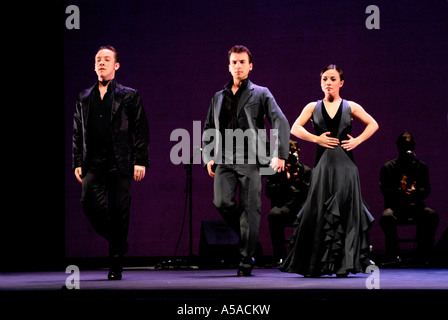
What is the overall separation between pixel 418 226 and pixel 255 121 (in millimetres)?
2503

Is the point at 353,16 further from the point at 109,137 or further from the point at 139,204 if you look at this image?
the point at 109,137

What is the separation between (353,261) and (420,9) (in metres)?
4.01

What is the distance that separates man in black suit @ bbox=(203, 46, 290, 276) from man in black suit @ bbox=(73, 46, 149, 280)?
652 millimetres

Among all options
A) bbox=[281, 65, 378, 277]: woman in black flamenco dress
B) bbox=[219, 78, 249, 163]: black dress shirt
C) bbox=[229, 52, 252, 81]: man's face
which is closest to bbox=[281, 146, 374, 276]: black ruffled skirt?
bbox=[281, 65, 378, 277]: woman in black flamenco dress

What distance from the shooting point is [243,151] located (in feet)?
16.4

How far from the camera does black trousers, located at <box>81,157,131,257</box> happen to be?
4609 millimetres

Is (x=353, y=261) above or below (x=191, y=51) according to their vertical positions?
below

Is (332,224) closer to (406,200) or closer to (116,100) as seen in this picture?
(116,100)

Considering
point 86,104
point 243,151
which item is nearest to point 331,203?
point 243,151

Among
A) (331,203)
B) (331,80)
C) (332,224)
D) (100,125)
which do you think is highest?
(331,80)

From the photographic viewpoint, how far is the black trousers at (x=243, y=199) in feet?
16.4
